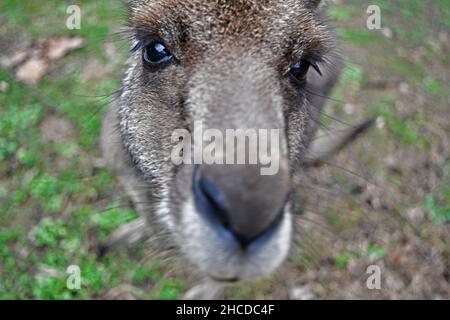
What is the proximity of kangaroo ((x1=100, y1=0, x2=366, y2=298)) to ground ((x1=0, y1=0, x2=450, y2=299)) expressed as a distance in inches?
31.4

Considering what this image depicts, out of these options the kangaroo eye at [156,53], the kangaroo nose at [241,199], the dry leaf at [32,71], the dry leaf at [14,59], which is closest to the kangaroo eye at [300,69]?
the kangaroo eye at [156,53]

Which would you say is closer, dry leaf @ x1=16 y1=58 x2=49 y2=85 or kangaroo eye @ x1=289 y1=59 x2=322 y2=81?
kangaroo eye @ x1=289 y1=59 x2=322 y2=81

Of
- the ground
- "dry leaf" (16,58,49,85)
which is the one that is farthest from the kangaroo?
"dry leaf" (16,58,49,85)

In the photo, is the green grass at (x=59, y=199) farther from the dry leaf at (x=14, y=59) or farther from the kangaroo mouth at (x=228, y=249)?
the kangaroo mouth at (x=228, y=249)

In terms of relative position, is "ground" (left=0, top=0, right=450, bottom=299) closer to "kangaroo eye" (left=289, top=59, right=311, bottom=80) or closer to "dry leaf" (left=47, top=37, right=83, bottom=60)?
"dry leaf" (left=47, top=37, right=83, bottom=60)

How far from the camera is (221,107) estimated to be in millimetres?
2404

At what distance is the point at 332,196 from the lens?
5.04 metres

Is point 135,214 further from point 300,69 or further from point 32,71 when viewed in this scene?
point 32,71

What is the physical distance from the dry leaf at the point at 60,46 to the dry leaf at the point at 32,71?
0.15 m

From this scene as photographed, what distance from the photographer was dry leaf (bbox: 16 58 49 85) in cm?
562

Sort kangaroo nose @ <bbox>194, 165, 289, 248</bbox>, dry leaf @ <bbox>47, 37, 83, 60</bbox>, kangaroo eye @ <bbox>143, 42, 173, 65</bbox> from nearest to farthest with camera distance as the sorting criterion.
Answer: kangaroo nose @ <bbox>194, 165, 289, 248</bbox> < kangaroo eye @ <bbox>143, 42, 173, 65</bbox> < dry leaf @ <bbox>47, 37, 83, 60</bbox>
